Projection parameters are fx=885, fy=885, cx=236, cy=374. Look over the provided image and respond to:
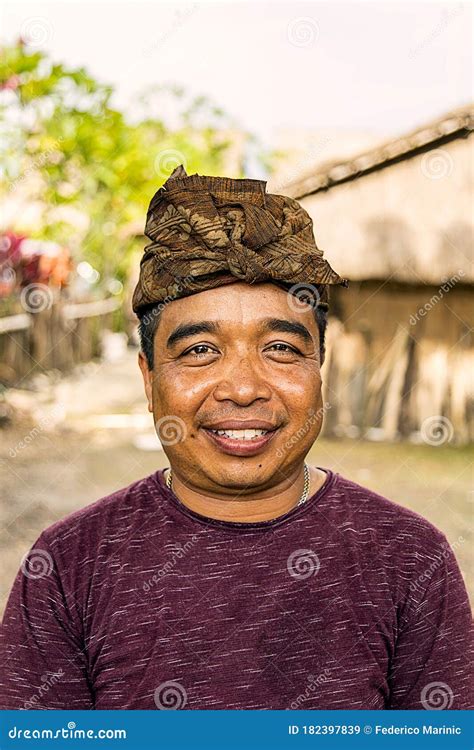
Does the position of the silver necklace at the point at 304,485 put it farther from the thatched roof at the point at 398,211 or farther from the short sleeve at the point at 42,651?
the thatched roof at the point at 398,211

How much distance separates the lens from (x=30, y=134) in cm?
614

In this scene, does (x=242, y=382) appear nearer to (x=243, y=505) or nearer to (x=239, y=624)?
(x=243, y=505)

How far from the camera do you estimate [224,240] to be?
1.54 metres

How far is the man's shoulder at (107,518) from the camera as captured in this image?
1.60 meters

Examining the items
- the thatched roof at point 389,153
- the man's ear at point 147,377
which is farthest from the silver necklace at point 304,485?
the thatched roof at point 389,153

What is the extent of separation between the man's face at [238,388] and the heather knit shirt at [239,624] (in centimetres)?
14

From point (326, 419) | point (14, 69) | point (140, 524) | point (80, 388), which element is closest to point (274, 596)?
point (140, 524)

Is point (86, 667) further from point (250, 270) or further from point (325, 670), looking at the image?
point (250, 270)

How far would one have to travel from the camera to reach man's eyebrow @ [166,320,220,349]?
1550 millimetres

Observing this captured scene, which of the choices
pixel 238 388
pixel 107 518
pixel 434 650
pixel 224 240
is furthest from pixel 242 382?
pixel 434 650

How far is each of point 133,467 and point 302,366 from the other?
5.55 m

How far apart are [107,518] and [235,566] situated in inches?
10.2

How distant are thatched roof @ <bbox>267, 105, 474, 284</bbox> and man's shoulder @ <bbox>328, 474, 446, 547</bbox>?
5.89 meters

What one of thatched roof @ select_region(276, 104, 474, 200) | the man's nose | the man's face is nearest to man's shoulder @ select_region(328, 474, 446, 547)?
the man's face
